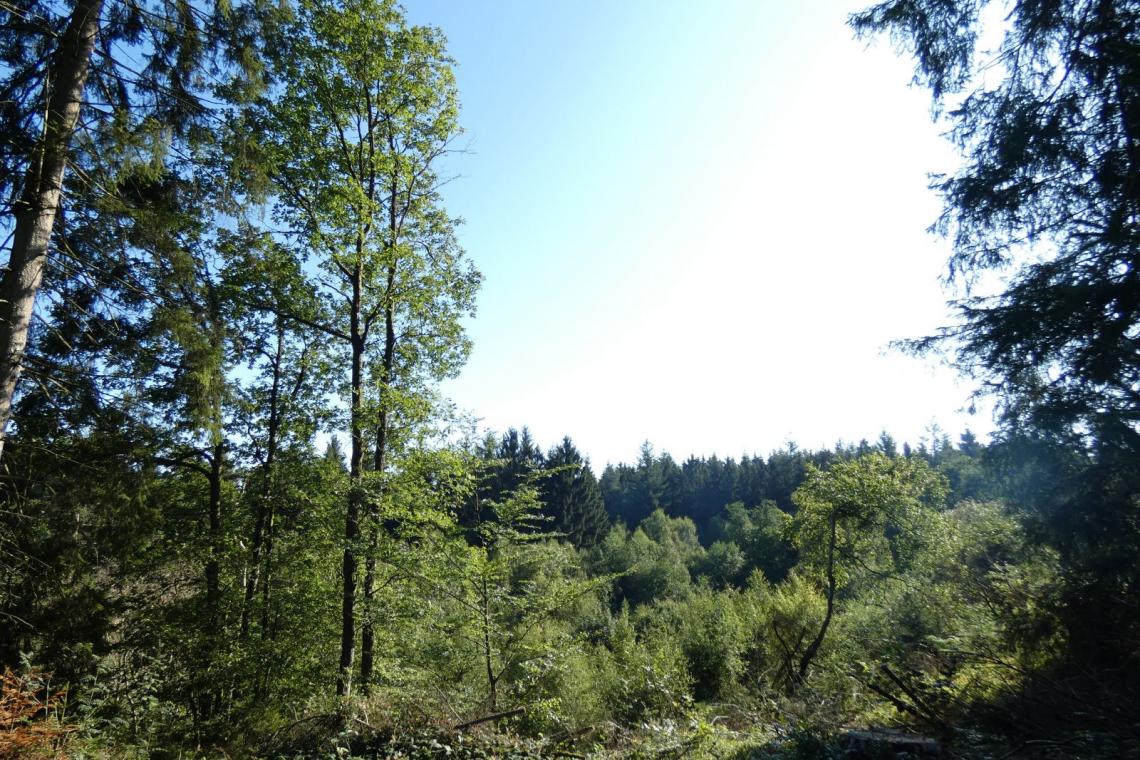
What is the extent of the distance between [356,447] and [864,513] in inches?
541

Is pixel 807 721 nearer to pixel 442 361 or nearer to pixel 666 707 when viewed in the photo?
pixel 666 707

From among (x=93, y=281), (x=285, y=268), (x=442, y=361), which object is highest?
(x=285, y=268)

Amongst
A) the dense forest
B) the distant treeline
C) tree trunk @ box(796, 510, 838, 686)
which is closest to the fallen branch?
the dense forest

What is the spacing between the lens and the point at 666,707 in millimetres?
11406

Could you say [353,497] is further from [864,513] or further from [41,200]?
[864,513]

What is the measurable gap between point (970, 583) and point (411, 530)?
9.13 m

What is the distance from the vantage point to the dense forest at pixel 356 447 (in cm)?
531

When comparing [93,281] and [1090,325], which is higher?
[93,281]

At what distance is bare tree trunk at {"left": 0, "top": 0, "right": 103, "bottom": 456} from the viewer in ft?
14.8

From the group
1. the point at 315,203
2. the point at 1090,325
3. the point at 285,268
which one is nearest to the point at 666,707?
the point at 1090,325

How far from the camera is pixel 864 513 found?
15031 mm

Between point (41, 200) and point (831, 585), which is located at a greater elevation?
point (41, 200)

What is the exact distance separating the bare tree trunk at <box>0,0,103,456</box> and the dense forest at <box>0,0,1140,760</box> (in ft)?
0.09

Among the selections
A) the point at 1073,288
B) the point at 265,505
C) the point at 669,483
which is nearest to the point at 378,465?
the point at 265,505
